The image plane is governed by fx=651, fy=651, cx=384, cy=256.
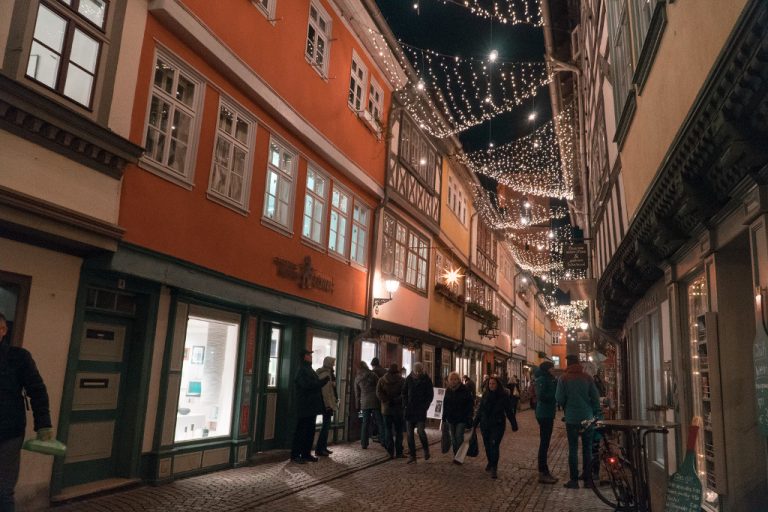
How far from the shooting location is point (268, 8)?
431 inches

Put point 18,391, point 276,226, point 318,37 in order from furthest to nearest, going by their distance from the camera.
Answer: point 318,37
point 276,226
point 18,391

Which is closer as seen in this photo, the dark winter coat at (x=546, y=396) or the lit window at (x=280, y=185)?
the dark winter coat at (x=546, y=396)

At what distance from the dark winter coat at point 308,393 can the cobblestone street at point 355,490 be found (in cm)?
87

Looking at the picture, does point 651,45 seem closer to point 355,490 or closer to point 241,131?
point 241,131

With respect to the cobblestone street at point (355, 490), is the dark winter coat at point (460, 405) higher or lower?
higher

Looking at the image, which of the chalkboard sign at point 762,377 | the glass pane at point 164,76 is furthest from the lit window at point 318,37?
the chalkboard sign at point 762,377

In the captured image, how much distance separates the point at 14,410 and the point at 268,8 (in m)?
8.14

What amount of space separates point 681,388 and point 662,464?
2.51m

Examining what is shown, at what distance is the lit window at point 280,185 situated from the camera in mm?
11156

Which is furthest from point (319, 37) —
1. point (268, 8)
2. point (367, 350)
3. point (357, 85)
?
point (367, 350)

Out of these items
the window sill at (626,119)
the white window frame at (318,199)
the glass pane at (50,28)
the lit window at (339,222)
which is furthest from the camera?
the lit window at (339,222)

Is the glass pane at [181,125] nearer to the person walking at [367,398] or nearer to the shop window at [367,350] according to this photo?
the person walking at [367,398]

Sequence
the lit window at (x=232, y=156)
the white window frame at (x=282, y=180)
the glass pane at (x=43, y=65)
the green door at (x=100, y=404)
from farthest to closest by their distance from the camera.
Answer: the white window frame at (x=282, y=180)
the lit window at (x=232, y=156)
the green door at (x=100, y=404)
the glass pane at (x=43, y=65)

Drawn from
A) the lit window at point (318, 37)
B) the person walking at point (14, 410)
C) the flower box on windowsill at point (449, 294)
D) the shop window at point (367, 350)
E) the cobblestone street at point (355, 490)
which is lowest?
the cobblestone street at point (355, 490)
